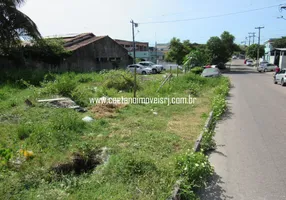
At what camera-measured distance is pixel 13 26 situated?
16406mm

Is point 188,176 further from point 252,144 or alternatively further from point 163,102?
point 163,102

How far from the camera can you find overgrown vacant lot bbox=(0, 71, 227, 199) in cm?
334

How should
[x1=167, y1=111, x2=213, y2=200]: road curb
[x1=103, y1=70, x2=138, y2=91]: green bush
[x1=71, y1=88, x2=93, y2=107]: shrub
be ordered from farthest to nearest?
[x1=103, y1=70, x2=138, y2=91]: green bush < [x1=71, y1=88, x2=93, y2=107]: shrub < [x1=167, y1=111, x2=213, y2=200]: road curb

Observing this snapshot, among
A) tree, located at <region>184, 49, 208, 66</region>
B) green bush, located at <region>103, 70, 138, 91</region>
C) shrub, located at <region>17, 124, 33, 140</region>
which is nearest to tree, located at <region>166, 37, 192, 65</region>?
tree, located at <region>184, 49, 208, 66</region>

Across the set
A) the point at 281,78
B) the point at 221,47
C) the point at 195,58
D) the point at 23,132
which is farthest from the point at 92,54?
the point at 23,132

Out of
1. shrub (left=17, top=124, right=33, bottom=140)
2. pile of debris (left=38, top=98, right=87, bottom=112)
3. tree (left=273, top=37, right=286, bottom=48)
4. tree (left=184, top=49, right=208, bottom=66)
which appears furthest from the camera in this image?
tree (left=273, top=37, right=286, bottom=48)

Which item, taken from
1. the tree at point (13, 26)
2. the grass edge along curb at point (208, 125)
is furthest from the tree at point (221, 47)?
the grass edge along curb at point (208, 125)

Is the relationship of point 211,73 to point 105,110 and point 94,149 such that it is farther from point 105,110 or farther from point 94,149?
point 94,149

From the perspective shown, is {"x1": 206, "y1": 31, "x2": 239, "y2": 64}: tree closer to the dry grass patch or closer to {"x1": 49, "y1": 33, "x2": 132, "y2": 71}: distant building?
{"x1": 49, "y1": 33, "x2": 132, "y2": 71}: distant building

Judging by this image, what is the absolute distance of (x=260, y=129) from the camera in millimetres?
6684

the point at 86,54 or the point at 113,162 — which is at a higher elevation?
the point at 86,54

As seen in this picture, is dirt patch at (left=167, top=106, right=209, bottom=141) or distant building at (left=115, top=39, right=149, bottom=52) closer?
dirt patch at (left=167, top=106, right=209, bottom=141)

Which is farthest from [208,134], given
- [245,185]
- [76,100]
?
[76,100]

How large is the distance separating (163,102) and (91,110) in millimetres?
3307
